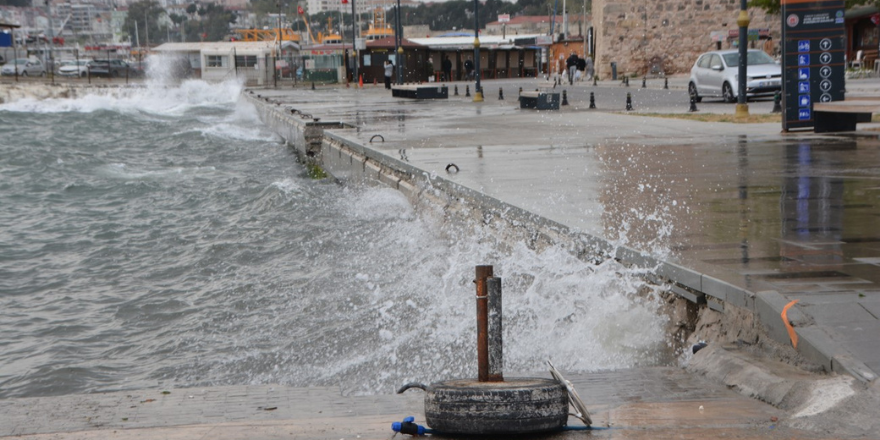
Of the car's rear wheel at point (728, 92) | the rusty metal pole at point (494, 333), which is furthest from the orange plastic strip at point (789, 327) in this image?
the car's rear wheel at point (728, 92)

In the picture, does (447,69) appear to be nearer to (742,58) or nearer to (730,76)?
(730,76)

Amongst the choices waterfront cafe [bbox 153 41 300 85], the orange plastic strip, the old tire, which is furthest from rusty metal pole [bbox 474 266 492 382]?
waterfront cafe [bbox 153 41 300 85]

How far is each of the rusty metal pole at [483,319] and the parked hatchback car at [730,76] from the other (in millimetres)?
22617

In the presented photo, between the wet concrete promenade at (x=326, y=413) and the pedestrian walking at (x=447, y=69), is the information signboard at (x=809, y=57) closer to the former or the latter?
the wet concrete promenade at (x=326, y=413)

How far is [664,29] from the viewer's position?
49844 millimetres

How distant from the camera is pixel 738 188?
9523 millimetres

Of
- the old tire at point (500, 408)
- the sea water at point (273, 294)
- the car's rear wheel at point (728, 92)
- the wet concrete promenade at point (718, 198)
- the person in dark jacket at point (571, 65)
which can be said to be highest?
the person in dark jacket at point (571, 65)

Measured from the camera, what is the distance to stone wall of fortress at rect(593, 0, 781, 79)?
4938 centimetres

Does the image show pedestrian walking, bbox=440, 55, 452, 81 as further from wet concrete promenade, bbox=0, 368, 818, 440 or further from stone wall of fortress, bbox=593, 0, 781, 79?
wet concrete promenade, bbox=0, 368, 818, 440

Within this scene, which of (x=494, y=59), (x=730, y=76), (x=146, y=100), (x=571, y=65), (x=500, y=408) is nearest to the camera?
(x=500, y=408)

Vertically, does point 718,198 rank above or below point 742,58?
below

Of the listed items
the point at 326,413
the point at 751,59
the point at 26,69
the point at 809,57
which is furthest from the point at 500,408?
the point at 26,69

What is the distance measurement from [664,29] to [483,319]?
4806cm

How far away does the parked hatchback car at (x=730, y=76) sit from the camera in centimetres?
2544
